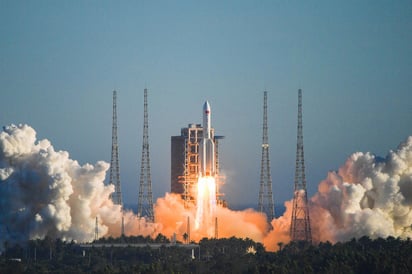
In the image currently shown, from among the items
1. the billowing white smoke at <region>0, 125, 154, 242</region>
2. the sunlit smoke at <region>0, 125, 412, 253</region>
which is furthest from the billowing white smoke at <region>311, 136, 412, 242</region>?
the billowing white smoke at <region>0, 125, 154, 242</region>

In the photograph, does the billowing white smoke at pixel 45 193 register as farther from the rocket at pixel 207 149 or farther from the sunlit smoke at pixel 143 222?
the rocket at pixel 207 149

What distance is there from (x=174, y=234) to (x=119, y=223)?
7.24 metres

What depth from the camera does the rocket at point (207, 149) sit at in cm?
13788

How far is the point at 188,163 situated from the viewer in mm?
145250

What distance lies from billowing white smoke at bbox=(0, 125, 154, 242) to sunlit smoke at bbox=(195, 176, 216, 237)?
7.14 metres

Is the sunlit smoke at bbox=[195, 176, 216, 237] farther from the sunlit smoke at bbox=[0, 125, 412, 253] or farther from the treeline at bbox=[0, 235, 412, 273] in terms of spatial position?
the treeline at bbox=[0, 235, 412, 273]

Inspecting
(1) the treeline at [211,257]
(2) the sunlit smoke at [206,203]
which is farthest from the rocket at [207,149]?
(1) the treeline at [211,257]

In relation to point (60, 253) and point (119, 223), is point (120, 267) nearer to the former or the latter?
point (60, 253)

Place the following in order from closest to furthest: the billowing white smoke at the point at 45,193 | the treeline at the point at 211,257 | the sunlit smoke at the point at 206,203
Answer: the treeline at the point at 211,257
the billowing white smoke at the point at 45,193
the sunlit smoke at the point at 206,203

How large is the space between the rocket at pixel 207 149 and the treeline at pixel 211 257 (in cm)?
656

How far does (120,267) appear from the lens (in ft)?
403

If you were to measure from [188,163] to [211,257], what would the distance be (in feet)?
52.0

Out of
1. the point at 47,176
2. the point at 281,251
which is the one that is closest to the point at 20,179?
the point at 47,176

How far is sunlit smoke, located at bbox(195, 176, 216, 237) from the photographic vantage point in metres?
140
